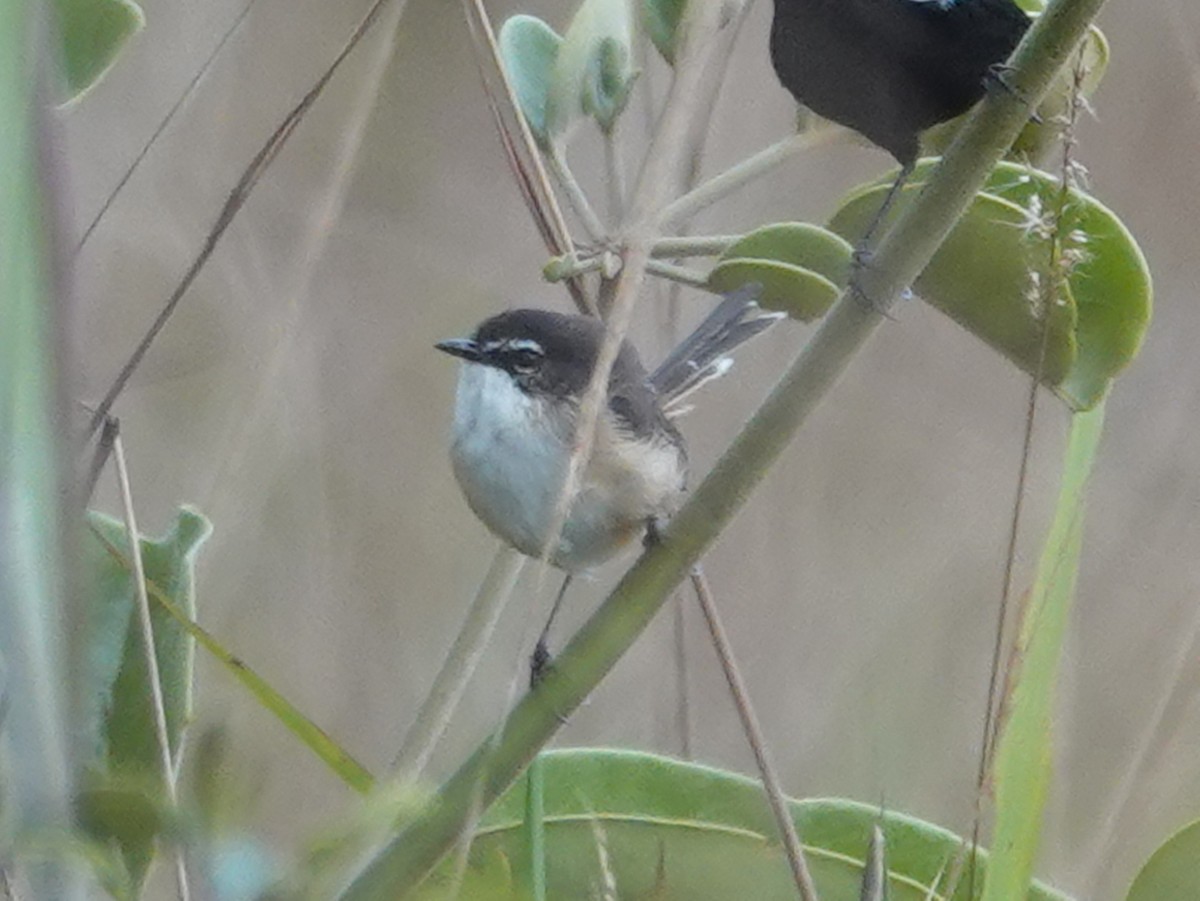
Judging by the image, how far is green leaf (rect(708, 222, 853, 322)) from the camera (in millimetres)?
900

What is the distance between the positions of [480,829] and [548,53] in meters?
0.47

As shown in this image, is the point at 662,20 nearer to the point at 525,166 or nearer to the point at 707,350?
the point at 525,166

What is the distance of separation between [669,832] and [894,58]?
517mm

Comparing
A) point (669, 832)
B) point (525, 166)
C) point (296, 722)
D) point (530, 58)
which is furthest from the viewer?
point (530, 58)

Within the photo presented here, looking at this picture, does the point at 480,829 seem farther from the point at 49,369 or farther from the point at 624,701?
the point at 624,701

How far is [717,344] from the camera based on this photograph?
4.58 ft

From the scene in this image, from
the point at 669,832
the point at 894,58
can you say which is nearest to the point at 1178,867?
the point at 669,832

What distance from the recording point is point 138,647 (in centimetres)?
89

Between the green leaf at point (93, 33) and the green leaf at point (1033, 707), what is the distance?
18.1 inches

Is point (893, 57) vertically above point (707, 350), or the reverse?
point (893, 57)

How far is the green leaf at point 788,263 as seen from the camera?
900 millimetres

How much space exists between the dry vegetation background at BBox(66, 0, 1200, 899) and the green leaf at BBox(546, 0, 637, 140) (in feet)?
3.43

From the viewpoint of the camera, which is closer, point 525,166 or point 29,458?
point 29,458

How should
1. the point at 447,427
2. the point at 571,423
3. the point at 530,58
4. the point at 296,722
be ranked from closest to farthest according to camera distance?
the point at 296,722
the point at 530,58
the point at 571,423
the point at 447,427
